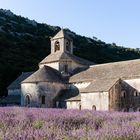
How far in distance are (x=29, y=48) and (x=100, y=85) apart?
211ft

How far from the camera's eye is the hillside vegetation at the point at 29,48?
8119 centimetres

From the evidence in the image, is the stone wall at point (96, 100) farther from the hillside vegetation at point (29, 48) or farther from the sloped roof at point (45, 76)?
the hillside vegetation at point (29, 48)

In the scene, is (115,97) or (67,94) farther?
(67,94)

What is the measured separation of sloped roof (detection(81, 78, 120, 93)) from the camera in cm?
3855

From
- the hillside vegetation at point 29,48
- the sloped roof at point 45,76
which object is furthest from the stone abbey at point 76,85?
the hillside vegetation at point 29,48

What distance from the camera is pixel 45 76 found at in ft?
145

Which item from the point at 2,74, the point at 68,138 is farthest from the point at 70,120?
the point at 2,74

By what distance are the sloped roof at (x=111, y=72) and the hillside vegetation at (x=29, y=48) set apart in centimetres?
2310

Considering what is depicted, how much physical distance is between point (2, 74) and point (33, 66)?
13.9 m

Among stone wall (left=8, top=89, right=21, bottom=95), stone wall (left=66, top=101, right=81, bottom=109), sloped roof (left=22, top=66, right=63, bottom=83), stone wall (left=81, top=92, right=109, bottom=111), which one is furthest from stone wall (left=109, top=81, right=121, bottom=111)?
stone wall (left=8, top=89, right=21, bottom=95)

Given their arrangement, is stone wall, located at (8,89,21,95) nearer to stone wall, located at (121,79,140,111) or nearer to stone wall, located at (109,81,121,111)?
stone wall, located at (109,81,121,111)

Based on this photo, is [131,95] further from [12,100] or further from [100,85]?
[12,100]

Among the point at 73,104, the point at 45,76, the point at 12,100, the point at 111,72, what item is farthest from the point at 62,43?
the point at 73,104

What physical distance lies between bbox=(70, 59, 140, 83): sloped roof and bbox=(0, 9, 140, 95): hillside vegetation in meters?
23.1
